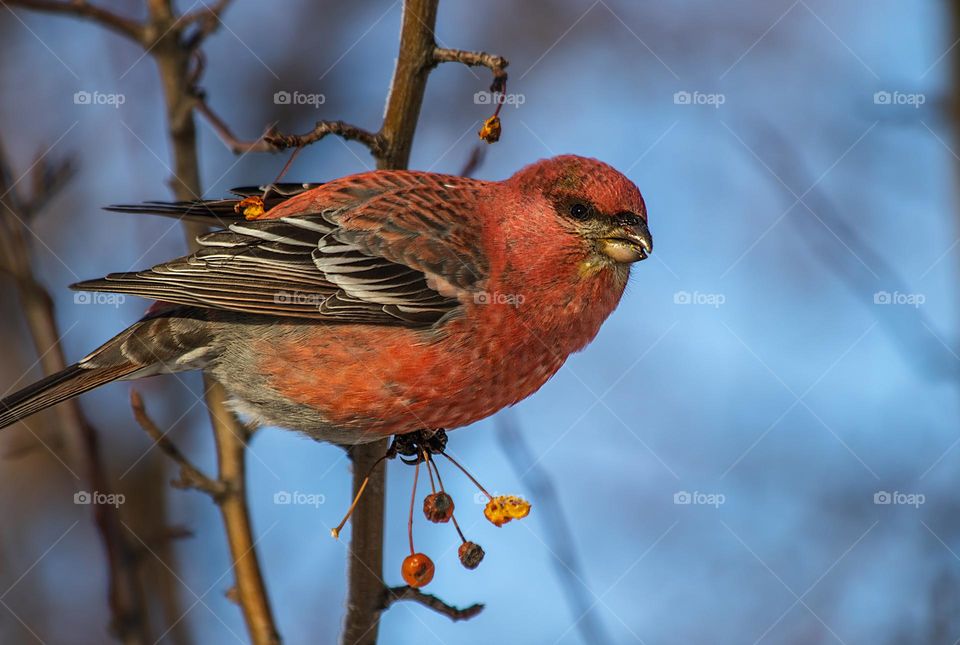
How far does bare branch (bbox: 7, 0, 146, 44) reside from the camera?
139 inches

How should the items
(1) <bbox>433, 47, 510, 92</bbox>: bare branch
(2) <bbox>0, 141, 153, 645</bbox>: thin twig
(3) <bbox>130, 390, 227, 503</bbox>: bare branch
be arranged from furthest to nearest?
(3) <bbox>130, 390, 227, 503</bbox>: bare branch < (1) <bbox>433, 47, 510, 92</bbox>: bare branch < (2) <bbox>0, 141, 153, 645</bbox>: thin twig

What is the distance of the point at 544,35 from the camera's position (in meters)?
7.61

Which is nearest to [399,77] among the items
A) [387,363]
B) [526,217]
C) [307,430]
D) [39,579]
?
[526,217]

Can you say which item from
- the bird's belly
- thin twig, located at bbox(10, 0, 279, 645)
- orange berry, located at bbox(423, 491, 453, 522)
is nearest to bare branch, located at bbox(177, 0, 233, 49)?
thin twig, located at bbox(10, 0, 279, 645)

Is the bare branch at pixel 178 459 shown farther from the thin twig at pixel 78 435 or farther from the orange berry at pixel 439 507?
the orange berry at pixel 439 507

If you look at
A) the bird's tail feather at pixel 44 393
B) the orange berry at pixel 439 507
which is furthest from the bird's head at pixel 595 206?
the bird's tail feather at pixel 44 393

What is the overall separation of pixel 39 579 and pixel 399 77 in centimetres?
375

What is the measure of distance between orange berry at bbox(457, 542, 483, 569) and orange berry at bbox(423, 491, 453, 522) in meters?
0.16

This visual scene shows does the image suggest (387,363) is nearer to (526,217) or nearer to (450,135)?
(526,217)

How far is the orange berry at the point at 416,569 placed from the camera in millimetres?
3531

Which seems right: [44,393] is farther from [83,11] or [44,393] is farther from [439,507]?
[439,507]

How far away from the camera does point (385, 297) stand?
3.87 m

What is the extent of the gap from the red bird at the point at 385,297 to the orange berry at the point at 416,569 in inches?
18.6

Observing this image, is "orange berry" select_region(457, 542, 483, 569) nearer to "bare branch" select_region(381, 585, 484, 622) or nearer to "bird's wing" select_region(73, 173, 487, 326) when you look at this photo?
"bare branch" select_region(381, 585, 484, 622)
